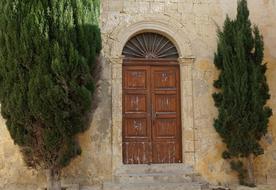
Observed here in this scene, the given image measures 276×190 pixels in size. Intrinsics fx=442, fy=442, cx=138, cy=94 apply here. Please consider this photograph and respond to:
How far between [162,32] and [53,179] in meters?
3.36

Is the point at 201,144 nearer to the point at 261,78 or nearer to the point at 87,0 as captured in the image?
the point at 261,78

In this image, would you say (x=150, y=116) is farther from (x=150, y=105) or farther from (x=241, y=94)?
(x=241, y=94)

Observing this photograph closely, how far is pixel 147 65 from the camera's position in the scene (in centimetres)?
838

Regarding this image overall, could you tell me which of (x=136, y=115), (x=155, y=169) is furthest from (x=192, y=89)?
(x=155, y=169)

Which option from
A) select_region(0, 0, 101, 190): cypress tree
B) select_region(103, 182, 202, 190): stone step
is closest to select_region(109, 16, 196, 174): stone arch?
select_region(103, 182, 202, 190): stone step

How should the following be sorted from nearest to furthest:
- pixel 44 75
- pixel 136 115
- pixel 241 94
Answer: pixel 44 75 < pixel 241 94 < pixel 136 115

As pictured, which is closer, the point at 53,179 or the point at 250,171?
the point at 53,179

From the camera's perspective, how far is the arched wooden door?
818 cm

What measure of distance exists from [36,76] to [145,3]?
9.03ft

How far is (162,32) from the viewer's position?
8.37 m

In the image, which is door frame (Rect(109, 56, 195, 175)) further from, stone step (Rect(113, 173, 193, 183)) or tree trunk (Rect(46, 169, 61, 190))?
tree trunk (Rect(46, 169, 61, 190))

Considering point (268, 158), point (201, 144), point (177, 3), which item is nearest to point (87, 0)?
point (177, 3)

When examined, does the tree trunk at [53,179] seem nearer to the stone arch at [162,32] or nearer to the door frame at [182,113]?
the door frame at [182,113]

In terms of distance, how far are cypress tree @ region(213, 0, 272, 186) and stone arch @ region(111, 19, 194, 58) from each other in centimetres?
64
